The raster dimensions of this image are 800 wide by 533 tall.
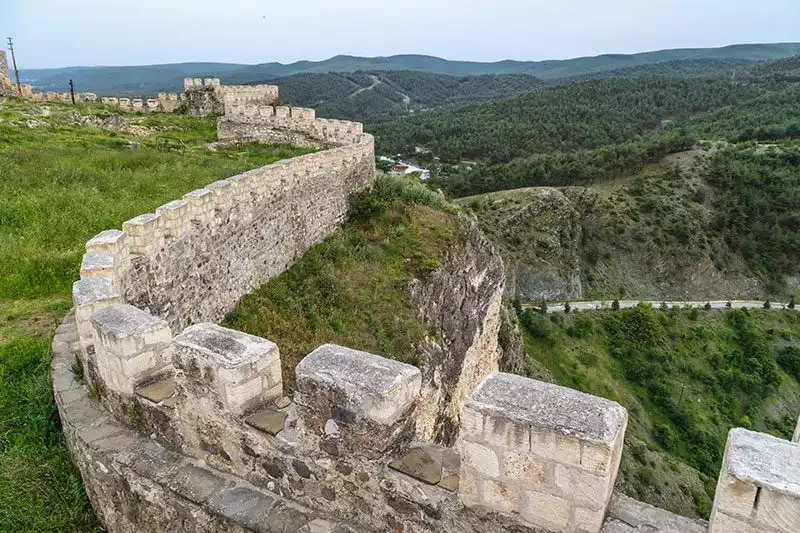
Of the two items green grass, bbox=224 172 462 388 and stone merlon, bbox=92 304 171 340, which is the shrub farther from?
stone merlon, bbox=92 304 171 340

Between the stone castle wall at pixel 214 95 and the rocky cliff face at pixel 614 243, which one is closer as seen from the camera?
the stone castle wall at pixel 214 95

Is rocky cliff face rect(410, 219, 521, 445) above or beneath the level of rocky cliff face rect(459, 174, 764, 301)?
above

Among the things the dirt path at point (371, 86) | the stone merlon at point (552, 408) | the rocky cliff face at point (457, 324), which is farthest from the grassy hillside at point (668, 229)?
the dirt path at point (371, 86)

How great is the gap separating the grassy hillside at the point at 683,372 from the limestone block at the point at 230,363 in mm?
24071

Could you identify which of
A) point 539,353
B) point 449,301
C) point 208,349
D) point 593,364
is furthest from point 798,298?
point 208,349

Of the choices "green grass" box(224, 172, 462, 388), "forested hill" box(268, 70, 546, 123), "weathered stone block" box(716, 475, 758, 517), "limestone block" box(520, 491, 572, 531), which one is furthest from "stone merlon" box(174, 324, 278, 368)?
"forested hill" box(268, 70, 546, 123)

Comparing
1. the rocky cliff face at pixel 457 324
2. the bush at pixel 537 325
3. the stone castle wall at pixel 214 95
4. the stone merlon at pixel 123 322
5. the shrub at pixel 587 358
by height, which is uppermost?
the stone castle wall at pixel 214 95

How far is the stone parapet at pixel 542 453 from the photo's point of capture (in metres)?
2.48

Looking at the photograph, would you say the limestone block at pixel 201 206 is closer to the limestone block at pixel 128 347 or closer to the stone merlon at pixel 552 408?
the limestone block at pixel 128 347

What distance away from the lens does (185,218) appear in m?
7.27

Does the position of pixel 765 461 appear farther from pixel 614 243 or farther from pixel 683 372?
pixel 614 243

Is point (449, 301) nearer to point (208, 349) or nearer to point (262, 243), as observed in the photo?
point (262, 243)

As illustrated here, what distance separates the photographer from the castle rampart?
8.27 ft

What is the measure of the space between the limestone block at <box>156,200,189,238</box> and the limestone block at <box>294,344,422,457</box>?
4.35m
